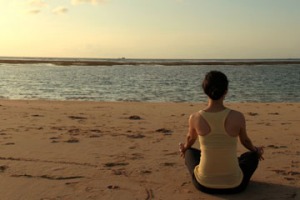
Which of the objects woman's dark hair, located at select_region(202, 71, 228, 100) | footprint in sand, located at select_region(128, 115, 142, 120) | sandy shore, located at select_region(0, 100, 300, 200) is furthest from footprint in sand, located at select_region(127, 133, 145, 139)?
woman's dark hair, located at select_region(202, 71, 228, 100)

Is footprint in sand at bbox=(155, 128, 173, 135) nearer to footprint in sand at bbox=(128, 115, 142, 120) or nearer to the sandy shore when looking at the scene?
the sandy shore

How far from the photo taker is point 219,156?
15.1 feet

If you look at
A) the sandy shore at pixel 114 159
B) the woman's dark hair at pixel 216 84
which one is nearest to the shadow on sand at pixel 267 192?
the sandy shore at pixel 114 159

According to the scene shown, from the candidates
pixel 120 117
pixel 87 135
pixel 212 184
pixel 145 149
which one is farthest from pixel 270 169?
pixel 120 117

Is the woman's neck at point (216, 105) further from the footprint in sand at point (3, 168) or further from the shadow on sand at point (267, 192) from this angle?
the footprint in sand at point (3, 168)

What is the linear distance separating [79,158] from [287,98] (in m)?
19.1

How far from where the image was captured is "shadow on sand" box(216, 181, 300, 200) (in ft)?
15.7

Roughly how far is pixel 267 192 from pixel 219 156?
82 cm

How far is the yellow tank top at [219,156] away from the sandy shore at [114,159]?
0.21 meters

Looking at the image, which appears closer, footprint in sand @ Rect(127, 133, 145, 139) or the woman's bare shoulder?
the woman's bare shoulder

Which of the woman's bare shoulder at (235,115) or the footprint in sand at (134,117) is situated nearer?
the woman's bare shoulder at (235,115)

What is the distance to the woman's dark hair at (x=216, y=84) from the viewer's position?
4.36 meters

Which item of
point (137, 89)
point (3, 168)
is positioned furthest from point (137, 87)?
point (3, 168)

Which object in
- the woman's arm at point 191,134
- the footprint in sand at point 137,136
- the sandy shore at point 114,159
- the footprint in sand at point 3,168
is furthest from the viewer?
the footprint in sand at point 137,136
